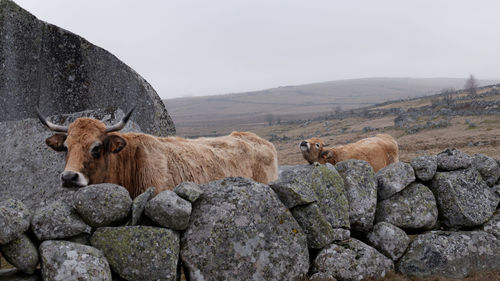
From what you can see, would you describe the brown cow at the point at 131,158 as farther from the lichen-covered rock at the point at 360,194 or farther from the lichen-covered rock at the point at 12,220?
the lichen-covered rock at the point at 360,194

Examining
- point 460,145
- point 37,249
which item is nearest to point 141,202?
point 37,249

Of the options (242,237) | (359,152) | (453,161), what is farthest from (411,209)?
(359,152)

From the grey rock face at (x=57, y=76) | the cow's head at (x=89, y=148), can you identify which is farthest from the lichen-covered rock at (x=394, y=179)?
A: the grey rock face at (x=57, y=76)

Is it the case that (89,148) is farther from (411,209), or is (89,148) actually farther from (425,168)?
(425,168)

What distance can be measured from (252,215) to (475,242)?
13.4 feet

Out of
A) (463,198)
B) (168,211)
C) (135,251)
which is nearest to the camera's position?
(135,251)

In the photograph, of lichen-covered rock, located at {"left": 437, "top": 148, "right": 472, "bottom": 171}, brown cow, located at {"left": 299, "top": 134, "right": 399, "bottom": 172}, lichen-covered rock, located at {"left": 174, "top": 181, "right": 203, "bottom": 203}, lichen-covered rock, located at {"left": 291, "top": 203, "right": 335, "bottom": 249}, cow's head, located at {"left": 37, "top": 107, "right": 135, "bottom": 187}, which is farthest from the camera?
brown cow, located at {"left": 299, "top": 134, "right": 399, "bottom": 172}

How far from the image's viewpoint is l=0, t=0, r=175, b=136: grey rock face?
30.8 ft

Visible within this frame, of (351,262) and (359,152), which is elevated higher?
(359,152)

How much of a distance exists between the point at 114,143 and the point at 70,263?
2.59 m

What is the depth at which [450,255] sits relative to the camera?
632 centimetres

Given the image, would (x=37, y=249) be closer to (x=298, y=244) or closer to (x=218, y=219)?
(x=218, y=219)

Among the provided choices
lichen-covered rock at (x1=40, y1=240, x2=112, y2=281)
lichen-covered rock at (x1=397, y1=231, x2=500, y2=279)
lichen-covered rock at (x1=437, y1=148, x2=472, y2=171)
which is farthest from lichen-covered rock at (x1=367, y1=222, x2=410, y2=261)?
lichen-covered rock at (x1=40, y1=240, x2=112, y2=281)

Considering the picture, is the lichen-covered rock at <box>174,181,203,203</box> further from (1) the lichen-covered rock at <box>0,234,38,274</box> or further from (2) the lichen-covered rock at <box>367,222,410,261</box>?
(2) the lichen-covered rock at <box>367,222,410,261</box>
